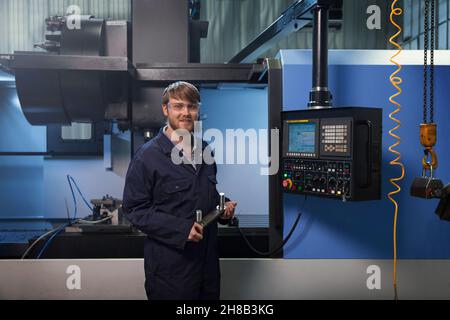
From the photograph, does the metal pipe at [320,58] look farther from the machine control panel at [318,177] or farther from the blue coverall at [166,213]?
the blue coverall at [166,213]

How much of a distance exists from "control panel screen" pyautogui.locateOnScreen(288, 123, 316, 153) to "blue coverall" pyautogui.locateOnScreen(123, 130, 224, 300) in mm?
375

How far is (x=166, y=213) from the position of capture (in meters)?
1.21

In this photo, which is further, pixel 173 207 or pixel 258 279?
pixel 258 279

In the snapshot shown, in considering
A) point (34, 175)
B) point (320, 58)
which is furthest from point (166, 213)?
point (34, 175)

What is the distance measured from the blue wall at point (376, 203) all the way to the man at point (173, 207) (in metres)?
0.40

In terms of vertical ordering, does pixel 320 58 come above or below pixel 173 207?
above

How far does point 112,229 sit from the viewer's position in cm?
152

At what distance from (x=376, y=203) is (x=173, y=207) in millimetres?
825

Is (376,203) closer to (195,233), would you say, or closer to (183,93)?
(195,233)

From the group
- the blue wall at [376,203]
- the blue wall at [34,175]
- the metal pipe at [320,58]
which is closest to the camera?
the metal pipe at [320,58]

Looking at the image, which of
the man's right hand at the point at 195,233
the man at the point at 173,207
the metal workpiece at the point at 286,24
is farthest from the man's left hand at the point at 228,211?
the metal workpiece at the point at 286,24

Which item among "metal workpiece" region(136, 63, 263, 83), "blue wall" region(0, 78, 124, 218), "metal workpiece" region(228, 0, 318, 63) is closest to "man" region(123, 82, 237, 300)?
"metal workpiece" region(136, 63, 263, 83)

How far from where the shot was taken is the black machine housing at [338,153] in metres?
1.17

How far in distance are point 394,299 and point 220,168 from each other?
3.71 ft
